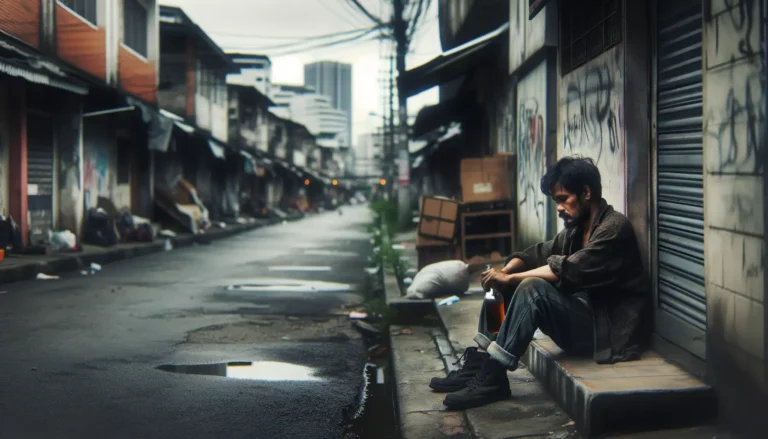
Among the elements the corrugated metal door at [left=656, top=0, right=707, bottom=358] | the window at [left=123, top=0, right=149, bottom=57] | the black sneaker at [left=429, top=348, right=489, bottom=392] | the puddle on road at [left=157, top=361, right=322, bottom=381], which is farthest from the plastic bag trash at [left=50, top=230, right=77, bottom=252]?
the corrugated metal door at [left=656, top=0, right=707, bottom=358]

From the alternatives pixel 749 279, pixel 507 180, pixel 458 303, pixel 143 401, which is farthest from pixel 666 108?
pixel 507 180

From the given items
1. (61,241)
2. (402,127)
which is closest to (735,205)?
(61,241)

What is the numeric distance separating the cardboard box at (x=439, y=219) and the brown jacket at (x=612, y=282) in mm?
6947

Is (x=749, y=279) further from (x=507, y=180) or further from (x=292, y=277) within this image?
(x=292, y=277)

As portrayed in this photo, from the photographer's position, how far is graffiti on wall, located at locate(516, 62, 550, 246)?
9.14 metres

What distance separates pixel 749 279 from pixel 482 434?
145 cm

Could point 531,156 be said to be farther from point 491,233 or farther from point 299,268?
point 299,268

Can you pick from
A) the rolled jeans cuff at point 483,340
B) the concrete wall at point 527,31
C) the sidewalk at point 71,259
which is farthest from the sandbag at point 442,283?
the sidewalk at point 71,259

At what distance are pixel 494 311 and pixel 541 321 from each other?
0.56 m

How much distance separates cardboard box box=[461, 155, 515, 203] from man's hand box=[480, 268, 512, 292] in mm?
6791

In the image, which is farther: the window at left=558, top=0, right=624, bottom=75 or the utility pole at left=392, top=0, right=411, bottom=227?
the utility pole at left=392, top=0, right=411, bottom=227

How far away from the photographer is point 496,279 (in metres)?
4.45

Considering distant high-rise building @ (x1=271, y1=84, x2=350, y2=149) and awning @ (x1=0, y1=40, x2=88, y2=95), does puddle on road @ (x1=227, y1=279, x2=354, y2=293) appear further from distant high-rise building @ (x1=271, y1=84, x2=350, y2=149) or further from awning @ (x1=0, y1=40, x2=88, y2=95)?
distant high-rise building @ (x1=271, y1=84, x2=350, y2=149)

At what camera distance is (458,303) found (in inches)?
325
